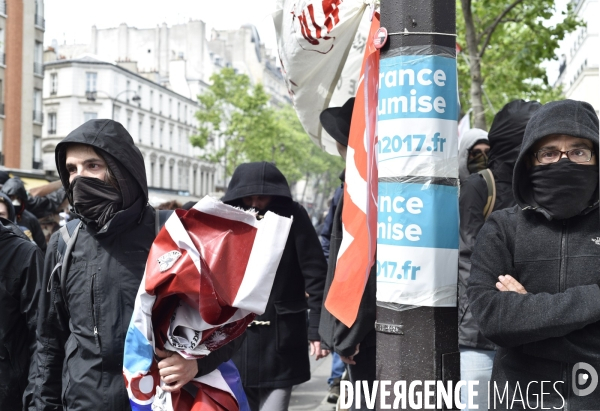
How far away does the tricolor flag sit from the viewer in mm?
2682

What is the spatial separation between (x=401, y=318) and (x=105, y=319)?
122cm

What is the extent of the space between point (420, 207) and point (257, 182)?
2505mm

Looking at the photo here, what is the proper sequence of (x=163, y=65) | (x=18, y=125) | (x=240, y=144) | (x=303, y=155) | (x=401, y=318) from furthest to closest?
(x=163, y=65), (x=303, y=155), (x=240, y=144), (x=18, y=125), (x=401, y=318)

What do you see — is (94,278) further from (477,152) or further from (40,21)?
(40,21)

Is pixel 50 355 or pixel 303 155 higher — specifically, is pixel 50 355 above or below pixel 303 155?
below

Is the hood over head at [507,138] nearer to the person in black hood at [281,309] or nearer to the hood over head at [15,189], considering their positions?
the person in black hood at [281,309]

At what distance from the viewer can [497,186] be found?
454 cm

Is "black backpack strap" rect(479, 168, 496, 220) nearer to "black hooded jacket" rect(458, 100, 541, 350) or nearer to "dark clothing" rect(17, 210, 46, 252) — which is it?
"black hooded jacket" rect(458, 100, 541, 350)

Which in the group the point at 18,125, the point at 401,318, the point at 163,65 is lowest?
the point at 401,318

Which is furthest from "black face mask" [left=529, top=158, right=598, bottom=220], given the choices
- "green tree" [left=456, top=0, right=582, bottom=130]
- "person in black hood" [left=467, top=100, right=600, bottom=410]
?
"green tree" [left=456, top=0, right=582, bottom=130]

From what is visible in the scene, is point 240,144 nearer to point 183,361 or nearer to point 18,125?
point 18,125

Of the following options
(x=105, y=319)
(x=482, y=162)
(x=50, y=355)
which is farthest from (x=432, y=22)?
(x=482, y=162)

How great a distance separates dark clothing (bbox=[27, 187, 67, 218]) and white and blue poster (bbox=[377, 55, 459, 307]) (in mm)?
7146

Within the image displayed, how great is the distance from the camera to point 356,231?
3463 millimetres
